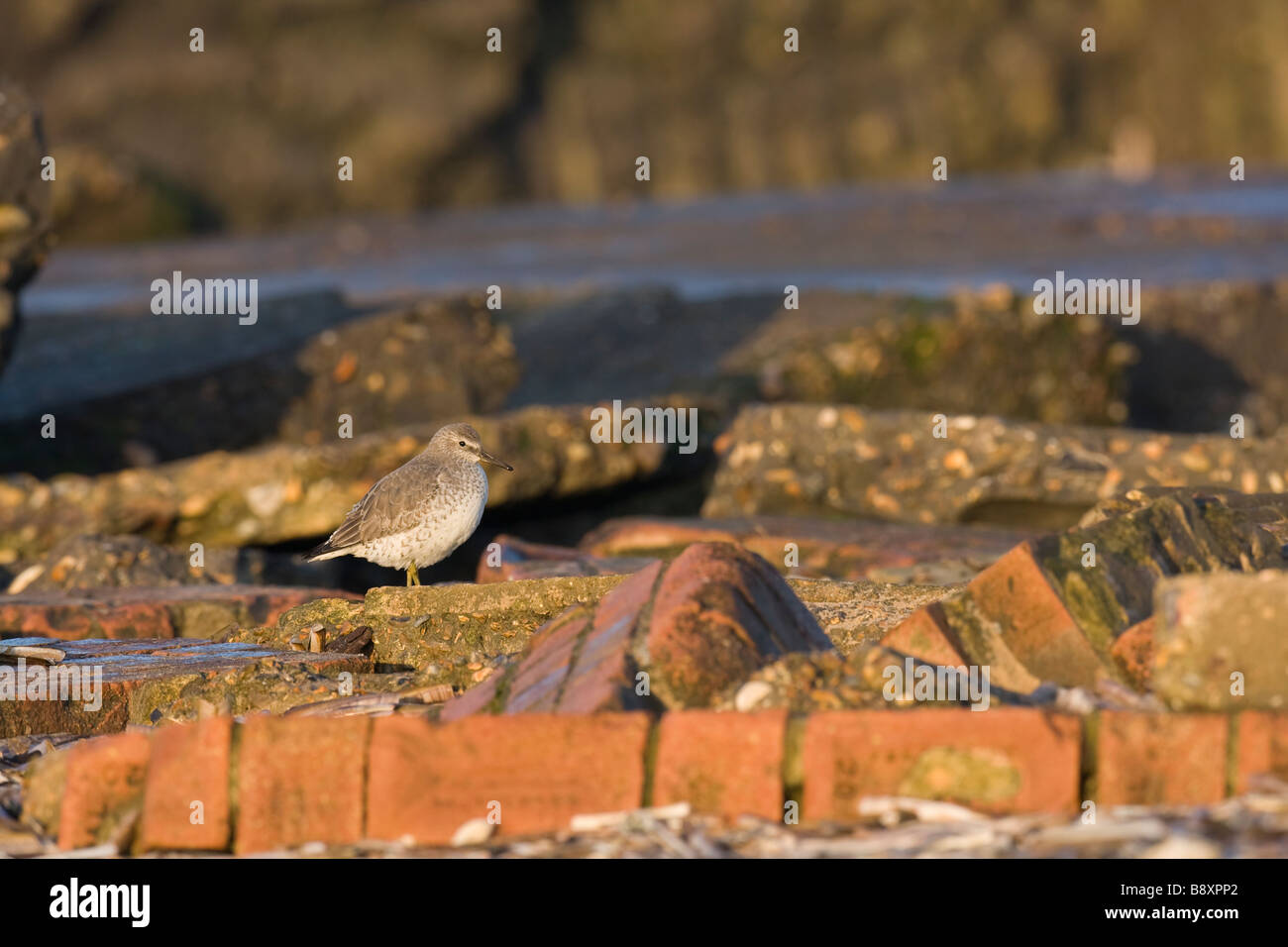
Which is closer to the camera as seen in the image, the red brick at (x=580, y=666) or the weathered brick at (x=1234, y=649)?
the weathered brick at (x=1234, y=649)

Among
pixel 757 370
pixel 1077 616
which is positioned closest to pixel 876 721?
pixel 1077 616

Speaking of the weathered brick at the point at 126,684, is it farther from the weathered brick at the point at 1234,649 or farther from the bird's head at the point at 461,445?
the weathered brick at the point at 1234,649

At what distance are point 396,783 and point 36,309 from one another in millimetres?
11510

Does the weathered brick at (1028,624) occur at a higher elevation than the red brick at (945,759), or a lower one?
higher

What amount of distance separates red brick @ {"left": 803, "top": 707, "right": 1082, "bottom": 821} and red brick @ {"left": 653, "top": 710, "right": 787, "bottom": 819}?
0.20 ft

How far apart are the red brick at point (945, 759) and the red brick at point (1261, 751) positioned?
271 millimetres

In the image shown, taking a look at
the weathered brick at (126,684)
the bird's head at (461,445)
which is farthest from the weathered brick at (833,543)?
the weathered brick at (126,684)

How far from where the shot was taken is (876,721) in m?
2.90

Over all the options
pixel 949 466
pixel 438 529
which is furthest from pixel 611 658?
pixel 949 466

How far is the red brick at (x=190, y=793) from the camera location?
300 cm

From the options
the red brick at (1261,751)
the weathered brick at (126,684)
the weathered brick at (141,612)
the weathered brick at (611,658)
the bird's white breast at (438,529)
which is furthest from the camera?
the weathered brick at (141,612)

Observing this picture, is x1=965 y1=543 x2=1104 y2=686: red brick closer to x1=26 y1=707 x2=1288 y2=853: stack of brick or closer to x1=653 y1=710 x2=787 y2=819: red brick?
x1=26 y1=707 x2=1288 y2=853: stack of brick

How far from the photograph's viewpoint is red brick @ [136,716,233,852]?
3000mm

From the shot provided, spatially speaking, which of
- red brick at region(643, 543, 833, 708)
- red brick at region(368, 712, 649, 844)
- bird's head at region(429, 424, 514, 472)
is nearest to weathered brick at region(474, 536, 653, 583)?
bird's head at region(429, 424, 514, 472)
